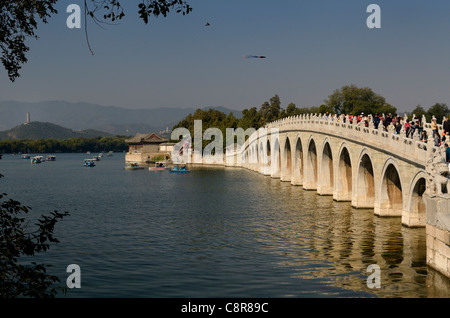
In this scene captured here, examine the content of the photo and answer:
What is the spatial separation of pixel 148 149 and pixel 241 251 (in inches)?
4722

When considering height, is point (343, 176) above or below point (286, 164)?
below

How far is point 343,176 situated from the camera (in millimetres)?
43906

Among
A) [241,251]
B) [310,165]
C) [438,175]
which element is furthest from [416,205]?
[310,165]

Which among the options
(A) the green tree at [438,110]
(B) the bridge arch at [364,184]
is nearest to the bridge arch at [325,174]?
(B) the bridge arch at [364,184]

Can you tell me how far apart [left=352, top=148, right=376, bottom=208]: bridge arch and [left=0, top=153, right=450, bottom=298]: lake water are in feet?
3.73

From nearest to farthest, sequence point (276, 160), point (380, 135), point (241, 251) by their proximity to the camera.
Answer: point (241, 251)
point (380, 135)
point (276, 160)

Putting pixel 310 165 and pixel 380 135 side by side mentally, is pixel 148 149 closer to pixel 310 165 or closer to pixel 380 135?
pixel 310 165

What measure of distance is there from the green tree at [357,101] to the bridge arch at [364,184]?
72.1m

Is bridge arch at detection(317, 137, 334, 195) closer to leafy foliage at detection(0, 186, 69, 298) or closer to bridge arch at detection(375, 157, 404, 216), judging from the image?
bridge arch at detection(375, 157, 404, 216)

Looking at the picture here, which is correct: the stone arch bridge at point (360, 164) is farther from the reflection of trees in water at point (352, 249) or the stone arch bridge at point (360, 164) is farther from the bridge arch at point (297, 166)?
the reflection of trees in water at point (352, 249)

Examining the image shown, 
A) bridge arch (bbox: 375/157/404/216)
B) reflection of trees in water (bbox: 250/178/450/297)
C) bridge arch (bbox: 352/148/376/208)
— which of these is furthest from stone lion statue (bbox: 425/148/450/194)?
bridge arch (bbox: 352/148/376/208)

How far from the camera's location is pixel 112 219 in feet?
128

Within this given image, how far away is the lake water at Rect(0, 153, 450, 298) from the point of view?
2014 centimetres
